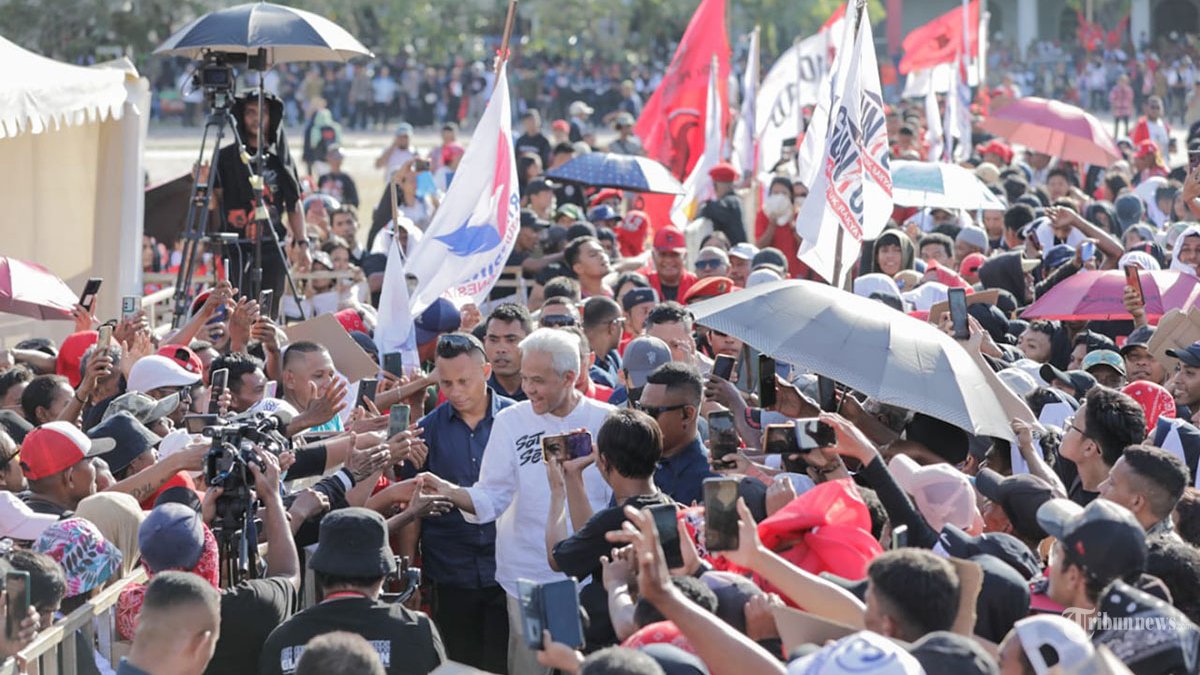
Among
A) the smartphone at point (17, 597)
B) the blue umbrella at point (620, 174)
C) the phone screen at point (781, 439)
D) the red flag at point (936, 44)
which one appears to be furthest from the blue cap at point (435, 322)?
the red flag at point (936, 44)

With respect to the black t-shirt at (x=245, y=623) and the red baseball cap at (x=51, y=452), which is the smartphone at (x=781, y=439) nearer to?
the black t-shirt at (x=245, y=623)

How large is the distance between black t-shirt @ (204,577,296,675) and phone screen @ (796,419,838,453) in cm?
169

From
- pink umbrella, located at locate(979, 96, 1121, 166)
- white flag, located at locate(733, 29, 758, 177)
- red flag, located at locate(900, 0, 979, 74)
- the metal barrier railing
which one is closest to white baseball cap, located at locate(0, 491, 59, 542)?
the metal barrier railing

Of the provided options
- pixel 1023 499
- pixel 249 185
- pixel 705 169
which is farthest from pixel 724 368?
pixel 705 169

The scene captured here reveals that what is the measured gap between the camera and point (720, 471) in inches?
242

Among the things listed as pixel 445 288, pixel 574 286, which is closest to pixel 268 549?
pixel 445 288

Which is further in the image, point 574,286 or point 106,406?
point 574,286

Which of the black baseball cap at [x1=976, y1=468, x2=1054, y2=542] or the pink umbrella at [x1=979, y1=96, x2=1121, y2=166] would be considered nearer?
the black baseball cap at [x1=976, y1=468, x2=1054, y2=542]

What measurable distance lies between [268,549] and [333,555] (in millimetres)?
632

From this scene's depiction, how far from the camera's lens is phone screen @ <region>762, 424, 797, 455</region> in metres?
5.72

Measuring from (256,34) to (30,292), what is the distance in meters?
2.28

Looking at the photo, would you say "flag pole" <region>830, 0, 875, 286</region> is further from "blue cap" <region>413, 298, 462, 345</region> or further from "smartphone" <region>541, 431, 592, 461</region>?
"smartphone" <region>541, 431, 592, 461</region>

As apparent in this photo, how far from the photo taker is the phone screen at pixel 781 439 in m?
5.72

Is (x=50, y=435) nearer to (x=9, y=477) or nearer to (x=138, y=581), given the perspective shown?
(x=9, y=477)
